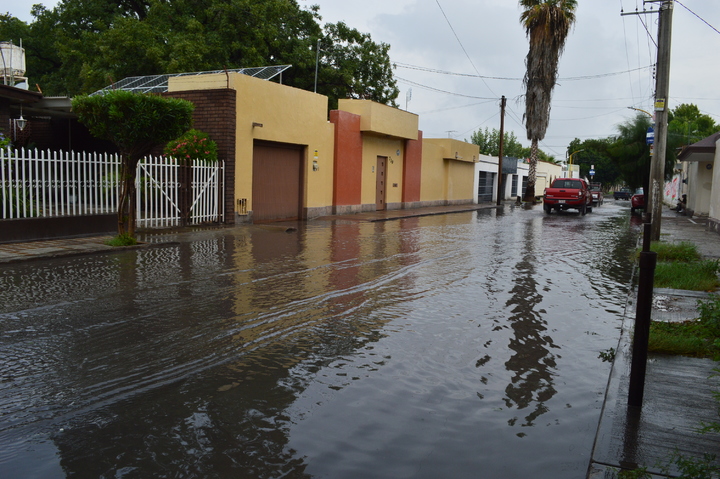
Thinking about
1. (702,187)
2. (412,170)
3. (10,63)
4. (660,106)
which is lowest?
(702,187)

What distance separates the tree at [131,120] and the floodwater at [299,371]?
3.24 m

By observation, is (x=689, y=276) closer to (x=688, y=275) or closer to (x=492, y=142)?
(x=688, y=275)

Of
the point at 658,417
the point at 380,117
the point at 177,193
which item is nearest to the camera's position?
the point at 658,417

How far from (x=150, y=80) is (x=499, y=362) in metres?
21.4

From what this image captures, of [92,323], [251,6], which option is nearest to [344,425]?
[92,323]

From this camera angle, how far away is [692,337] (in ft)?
19.8

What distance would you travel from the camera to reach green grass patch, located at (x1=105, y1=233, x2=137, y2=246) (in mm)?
13156

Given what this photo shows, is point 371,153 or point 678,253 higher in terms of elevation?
point 371,153

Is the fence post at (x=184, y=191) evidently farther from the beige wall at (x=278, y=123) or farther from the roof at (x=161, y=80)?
the roof at (x=161, y=80)

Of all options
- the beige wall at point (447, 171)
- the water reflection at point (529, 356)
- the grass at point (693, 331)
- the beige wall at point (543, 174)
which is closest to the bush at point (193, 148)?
the water reflection at point (529, 356)

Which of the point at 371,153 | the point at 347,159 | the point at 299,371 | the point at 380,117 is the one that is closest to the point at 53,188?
the point at 299,371

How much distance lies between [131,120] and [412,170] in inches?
935

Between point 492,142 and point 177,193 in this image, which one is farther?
point 492,142

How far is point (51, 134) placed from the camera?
24.9 metres
